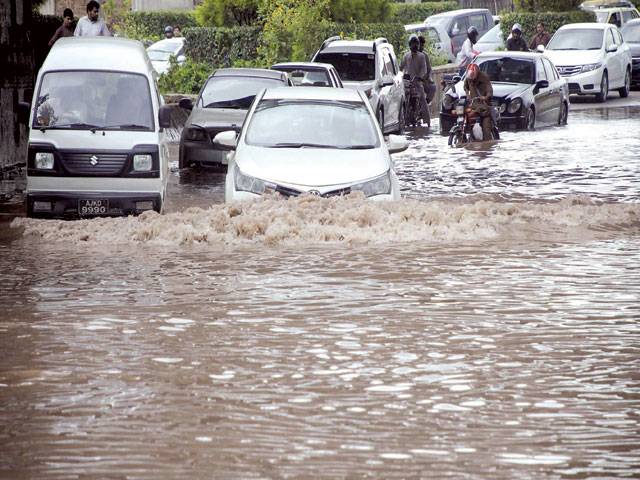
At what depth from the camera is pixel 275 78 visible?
23234mm

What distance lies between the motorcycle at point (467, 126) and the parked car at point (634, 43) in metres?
16.0

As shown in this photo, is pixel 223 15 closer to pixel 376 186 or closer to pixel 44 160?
pixel 44 160

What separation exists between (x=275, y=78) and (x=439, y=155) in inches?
123

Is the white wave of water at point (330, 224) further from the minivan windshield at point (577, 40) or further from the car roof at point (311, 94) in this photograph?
the minivan windshield at point (577, 40)

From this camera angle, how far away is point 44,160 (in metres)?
16.3

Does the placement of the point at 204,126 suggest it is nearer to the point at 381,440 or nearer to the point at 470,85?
the point at 470,85

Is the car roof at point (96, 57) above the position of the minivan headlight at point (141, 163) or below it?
above

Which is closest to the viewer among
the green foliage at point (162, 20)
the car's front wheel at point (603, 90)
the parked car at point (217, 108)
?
the parked car at point (217, 108)

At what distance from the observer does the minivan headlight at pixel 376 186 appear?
14.7 meters

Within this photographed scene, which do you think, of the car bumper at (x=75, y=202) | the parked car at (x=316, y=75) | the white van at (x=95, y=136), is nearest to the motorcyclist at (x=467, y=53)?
the parked car at (x=316, y=75)

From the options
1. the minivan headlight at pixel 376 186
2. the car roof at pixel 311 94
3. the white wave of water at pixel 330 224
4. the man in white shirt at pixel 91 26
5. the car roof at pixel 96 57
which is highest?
the man in white shirt at pixel 91 26

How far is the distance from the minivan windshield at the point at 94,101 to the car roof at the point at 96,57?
0.07 meters

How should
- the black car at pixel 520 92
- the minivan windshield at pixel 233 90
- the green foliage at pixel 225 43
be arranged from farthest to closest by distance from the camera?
the green foliage at pixel 225 43 < the black car at pixel 520 92 < the minivan windshield at pixel 233 90

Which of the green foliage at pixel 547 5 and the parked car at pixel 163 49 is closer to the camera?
the parked car at pixel 163 49
